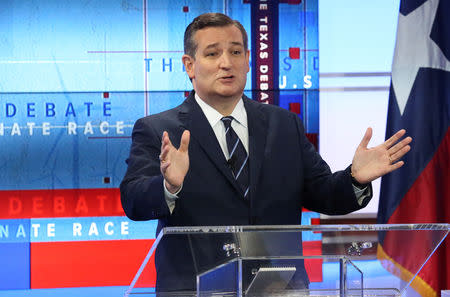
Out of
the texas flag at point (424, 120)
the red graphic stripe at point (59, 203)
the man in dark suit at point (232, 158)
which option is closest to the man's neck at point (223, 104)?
the man in dark suit at point (232, 158)

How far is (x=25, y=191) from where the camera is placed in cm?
375

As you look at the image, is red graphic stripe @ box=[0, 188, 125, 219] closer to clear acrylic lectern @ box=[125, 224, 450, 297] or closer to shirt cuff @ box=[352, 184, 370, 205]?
shirt cuff @ box=[352, 184, 370, 205]

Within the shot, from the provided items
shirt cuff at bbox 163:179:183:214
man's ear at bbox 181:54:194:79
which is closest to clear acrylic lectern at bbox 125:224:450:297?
shirt cuff at bbox 163:179:183:214

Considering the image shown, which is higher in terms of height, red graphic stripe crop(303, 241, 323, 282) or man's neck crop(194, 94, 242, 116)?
man's neck crop(194, 94, 242, 116)

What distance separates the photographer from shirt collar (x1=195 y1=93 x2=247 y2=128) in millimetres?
1962

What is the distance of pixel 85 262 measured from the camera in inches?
149

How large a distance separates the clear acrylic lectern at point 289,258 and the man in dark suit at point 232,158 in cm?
40

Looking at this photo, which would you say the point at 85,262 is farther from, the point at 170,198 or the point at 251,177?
the point at 170,198

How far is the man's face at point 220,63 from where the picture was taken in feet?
6.33

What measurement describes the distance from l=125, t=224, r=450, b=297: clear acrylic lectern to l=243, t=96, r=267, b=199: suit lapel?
1.95 ft

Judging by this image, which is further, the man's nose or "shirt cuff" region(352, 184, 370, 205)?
the man's nose

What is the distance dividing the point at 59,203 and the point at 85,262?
42 cm

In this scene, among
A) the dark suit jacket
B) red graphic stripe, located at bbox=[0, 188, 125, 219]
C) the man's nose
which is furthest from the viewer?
red graphic stripe, located at bbox=[0, 188, 125, 219]

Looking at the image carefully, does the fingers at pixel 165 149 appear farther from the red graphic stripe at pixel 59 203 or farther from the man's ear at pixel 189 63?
the red graphic stripe at pixel 59 203
